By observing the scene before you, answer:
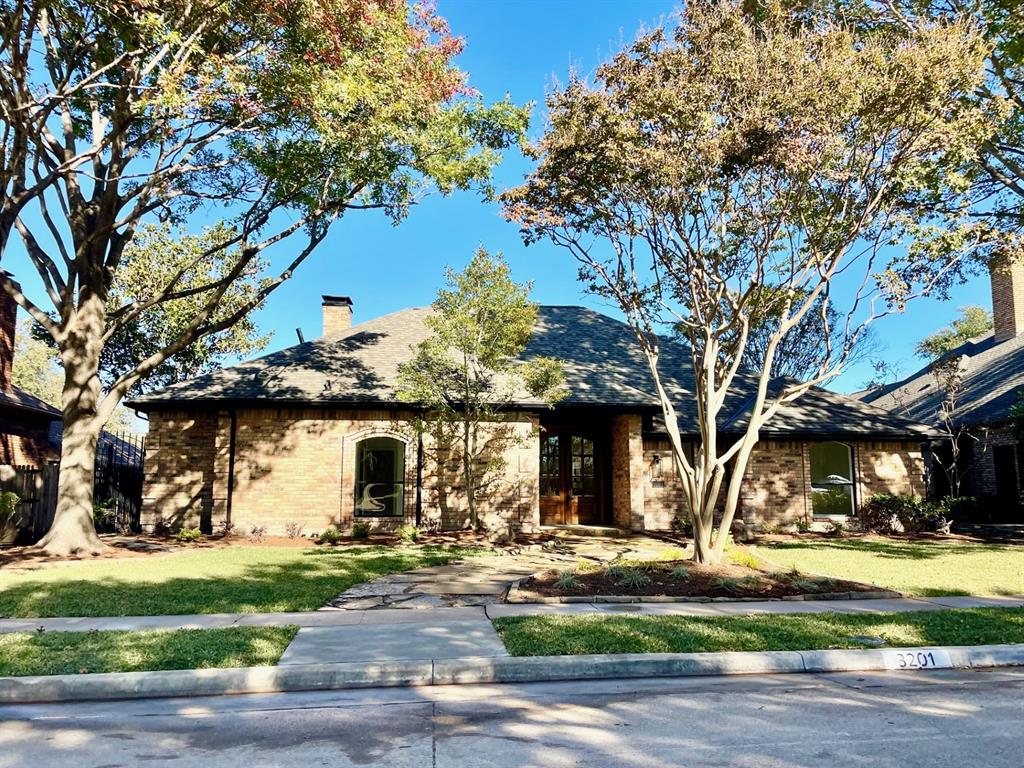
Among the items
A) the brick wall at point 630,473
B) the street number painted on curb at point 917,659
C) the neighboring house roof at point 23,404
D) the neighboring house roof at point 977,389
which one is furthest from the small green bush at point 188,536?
the neighboring house roof at point 977,389

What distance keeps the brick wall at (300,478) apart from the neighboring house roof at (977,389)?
42.6ft

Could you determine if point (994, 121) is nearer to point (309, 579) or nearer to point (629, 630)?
point (629, 630)

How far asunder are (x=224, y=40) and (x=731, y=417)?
14.6 m

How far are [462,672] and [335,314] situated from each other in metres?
17.0

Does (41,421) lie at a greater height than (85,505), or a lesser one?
greater

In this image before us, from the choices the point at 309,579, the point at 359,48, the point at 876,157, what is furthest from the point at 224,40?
the point at 876,157

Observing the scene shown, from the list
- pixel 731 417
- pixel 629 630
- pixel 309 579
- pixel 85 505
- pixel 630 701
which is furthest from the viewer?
pixel 731 417

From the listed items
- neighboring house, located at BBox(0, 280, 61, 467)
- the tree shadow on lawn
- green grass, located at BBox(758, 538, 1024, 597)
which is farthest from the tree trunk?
the tree shadow on lawn

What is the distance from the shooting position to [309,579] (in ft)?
34.2

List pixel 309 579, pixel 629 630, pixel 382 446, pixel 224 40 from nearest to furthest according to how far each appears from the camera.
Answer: pixel 629 630 → pixel 309 579 → pixel 224 40 → pixel 382 446

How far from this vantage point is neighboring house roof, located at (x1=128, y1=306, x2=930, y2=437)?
16.8 meters

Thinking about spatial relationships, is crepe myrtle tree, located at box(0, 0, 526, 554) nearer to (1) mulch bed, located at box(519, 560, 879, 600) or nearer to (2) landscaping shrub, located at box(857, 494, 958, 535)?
(1) mulch bed, located at box(519, 560, 879, 600)

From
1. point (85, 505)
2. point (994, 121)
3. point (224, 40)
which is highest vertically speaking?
point (224, 40)

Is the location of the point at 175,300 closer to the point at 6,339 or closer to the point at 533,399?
the point at 6,339
